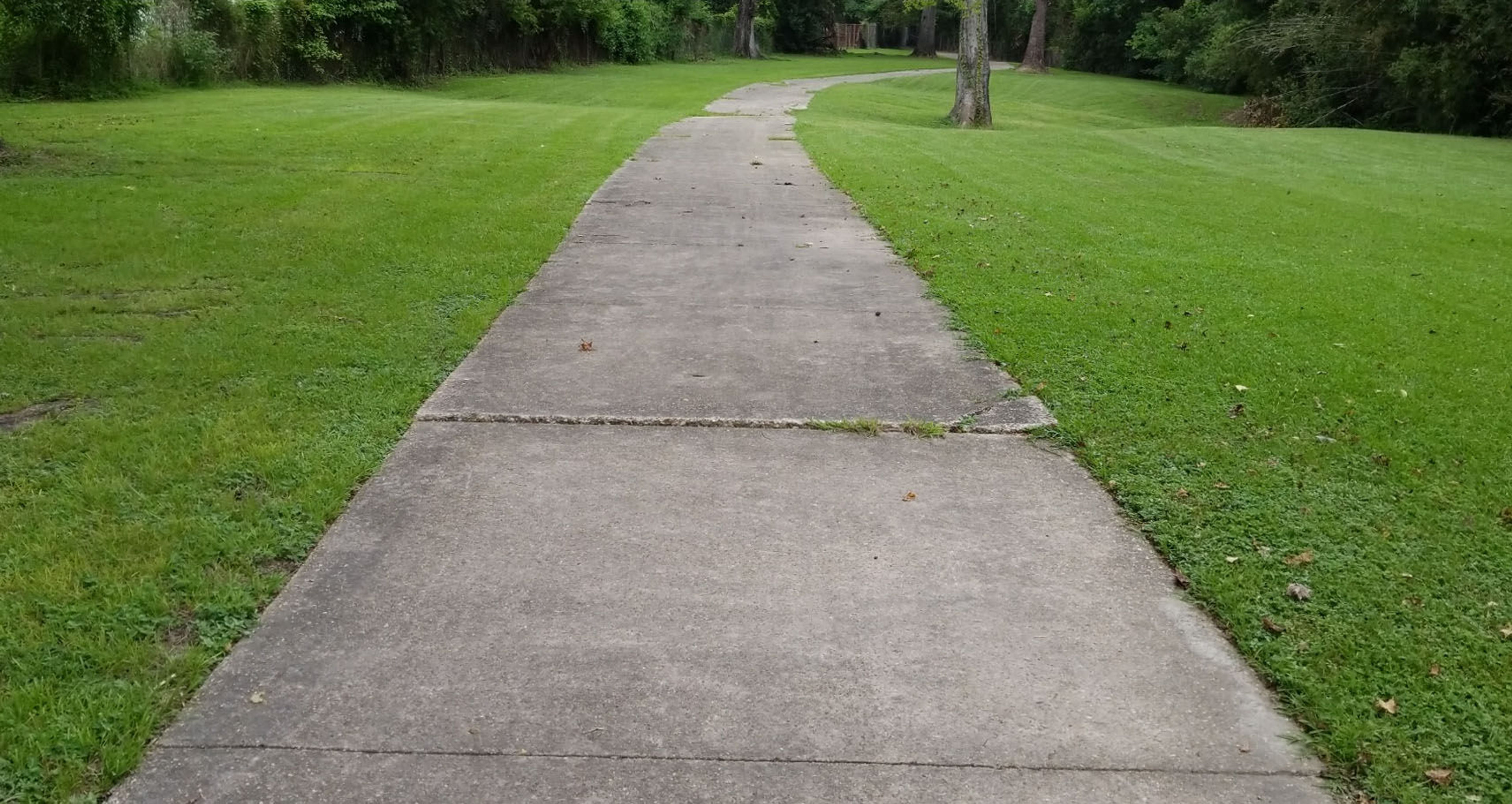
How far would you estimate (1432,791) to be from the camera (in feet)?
9.16

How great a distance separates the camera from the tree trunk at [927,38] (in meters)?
71.5

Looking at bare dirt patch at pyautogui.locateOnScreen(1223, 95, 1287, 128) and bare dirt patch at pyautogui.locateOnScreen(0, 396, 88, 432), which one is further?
bare dirt patch at pyautogui.locateOnScreen(1223, 95, 1287, 128)

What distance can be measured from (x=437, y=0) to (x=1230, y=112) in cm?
2298

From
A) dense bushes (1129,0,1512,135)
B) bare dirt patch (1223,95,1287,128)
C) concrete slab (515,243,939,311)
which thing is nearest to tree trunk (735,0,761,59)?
dense bushes (1129,0,1512,135)

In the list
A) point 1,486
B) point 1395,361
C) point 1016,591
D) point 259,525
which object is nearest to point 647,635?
point 1016,591

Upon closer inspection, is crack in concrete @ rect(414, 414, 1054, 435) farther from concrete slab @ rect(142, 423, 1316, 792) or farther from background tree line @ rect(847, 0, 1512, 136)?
background tree line @ rect(847, 0, 1512, 136)

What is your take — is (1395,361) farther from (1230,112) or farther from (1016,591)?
(1230,112)

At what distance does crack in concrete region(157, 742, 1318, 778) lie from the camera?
2.85 meters

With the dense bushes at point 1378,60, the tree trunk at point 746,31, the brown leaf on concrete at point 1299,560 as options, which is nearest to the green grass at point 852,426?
the brown leaf on concrete at point 1299,560

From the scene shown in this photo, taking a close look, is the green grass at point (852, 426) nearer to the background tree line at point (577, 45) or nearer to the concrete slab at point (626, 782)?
the concrete slab at point (626, 782)

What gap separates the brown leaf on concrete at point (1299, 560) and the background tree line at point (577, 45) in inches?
789

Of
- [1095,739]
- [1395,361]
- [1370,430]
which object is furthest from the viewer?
[1395,361]

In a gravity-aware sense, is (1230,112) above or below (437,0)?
below

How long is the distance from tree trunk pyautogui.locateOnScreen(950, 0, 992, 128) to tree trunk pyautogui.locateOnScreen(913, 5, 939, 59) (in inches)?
1918
